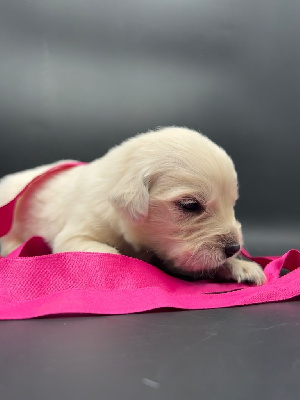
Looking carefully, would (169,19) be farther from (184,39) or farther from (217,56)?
(217,56)

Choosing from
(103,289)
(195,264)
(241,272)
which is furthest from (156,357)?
(241,272)

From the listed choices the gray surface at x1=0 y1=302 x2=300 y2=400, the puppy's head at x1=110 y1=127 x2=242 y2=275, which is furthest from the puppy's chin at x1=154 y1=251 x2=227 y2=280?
the gray surface at x1=0 y1=302 x2=300 y2=400

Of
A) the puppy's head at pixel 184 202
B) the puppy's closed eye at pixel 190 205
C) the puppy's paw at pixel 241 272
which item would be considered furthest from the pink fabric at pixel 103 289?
the puppy's closed eye at pixel 190 205

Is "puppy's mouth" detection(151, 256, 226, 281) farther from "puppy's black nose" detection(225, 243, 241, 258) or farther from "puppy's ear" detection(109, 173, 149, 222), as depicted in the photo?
"puppy's ear" detection(109, 173, 149, 222)

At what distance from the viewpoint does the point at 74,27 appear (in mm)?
4469

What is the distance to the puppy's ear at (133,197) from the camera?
2.19 meters

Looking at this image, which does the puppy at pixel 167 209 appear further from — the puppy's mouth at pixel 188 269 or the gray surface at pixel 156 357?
the gray surface at pixel 156 357

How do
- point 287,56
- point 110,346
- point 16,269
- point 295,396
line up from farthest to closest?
point 287,56, point 16,269, point 110,346, point 295,396

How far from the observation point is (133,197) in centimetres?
220

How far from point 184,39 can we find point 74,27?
100cm

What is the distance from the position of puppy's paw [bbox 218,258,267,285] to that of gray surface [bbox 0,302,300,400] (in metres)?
0.45

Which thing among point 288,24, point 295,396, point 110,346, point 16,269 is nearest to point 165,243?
point 16,269

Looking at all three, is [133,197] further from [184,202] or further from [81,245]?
[81,245]

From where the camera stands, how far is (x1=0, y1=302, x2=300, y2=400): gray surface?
1.20 metres
